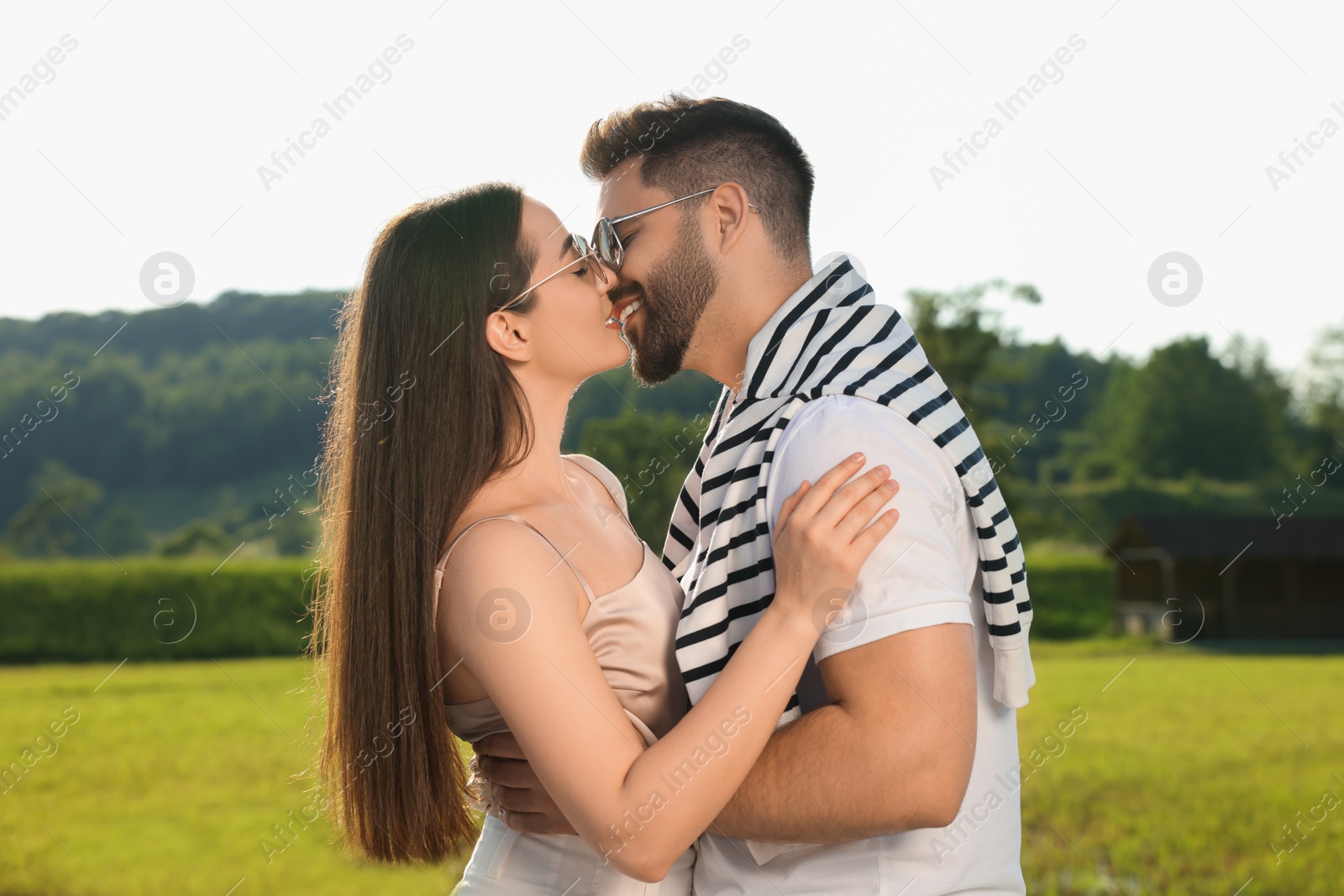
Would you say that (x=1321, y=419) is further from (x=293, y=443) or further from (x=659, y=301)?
(x=659, y=301)

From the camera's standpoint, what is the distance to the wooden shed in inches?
1289

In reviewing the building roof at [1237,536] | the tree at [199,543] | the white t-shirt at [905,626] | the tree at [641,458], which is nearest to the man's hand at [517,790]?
the white t-shirt at [905,626]

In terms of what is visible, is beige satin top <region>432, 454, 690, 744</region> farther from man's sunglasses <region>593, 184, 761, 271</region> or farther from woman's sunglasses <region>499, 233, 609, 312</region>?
man's sunglasses <region>593, 184, 761, 271</region>

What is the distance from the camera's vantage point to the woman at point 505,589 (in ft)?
6.81

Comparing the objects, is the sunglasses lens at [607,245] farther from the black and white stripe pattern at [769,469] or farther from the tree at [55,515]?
the tree at [55,515]

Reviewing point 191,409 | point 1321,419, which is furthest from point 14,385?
point 1321,419

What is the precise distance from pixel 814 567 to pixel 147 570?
104 ft

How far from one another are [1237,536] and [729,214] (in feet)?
115

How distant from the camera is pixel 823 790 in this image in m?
2.03

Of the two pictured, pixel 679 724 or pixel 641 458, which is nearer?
pixel 679 724

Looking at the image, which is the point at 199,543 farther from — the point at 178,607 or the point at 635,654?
the point at 635,654

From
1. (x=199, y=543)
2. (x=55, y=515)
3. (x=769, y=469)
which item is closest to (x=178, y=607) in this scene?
(x=199, y=543)

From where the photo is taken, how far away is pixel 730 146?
303cm

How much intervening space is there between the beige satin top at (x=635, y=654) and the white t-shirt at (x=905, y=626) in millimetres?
325
